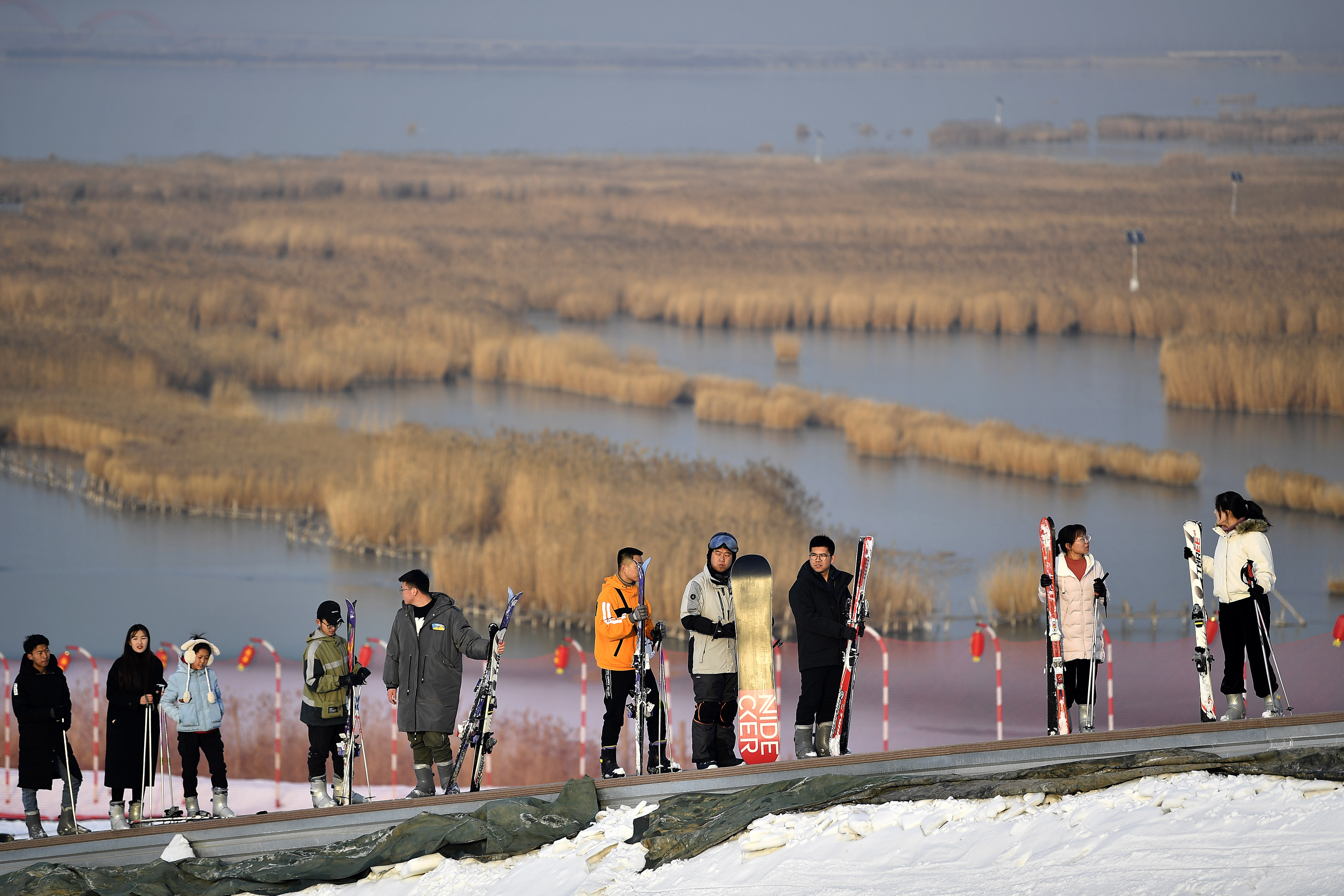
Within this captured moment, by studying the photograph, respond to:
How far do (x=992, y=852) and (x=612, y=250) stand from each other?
25.0 metres

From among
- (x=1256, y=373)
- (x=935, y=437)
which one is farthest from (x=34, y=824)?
(x=1256, y=373)

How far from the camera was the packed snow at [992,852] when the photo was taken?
210 inches

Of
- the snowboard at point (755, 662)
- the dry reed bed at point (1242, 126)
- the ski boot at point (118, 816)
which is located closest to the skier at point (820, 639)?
the snowboard at point (755, 662)

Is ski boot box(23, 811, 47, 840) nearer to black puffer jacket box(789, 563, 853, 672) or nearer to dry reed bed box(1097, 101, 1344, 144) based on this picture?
black puffer jacket box(789, 563, 853, 672)

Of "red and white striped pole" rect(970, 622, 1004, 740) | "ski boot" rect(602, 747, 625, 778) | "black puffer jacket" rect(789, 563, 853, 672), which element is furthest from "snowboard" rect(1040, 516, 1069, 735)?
"ski boot" rect(602, 747, 625, 778)

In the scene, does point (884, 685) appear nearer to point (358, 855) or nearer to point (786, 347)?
point (358, 855)

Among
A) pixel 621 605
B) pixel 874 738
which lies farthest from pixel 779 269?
pixel 621 605

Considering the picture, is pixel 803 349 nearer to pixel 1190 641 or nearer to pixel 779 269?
pixel 779 269

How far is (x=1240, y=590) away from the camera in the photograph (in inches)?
261

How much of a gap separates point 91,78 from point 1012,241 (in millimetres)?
18862

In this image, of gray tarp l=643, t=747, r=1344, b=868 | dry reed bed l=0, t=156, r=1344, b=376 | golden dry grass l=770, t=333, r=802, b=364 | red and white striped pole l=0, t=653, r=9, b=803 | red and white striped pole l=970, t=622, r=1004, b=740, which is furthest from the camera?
golden dry grass l=770, t=333, r=802, b=364

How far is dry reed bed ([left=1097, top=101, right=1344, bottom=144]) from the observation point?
2798cm

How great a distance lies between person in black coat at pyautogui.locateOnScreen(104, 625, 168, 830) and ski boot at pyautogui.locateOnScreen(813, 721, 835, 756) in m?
2.87

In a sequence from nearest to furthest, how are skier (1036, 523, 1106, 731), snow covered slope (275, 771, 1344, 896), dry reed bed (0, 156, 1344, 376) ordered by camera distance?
1. snow covered slope (275, 771, 1344, 896)
2. skier (1036, 523, 1106, 731)
3. dry reed bed (0, 156, 1344, 376)
